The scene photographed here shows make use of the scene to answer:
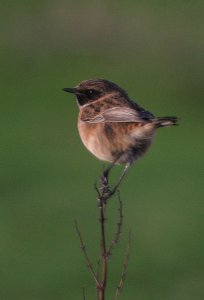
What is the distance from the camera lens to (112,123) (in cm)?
945

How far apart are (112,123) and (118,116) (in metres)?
0.12

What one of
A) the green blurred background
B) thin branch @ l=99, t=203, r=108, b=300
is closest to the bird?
thin branch @ l=99, t=203, r=108, b=300

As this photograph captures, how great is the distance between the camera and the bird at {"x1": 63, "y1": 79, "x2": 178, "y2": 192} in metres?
9.21

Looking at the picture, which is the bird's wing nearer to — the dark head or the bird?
the bird

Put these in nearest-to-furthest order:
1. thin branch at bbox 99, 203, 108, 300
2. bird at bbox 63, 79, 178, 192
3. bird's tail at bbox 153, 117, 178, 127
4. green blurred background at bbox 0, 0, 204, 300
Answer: thin branch at bbox 99, 203, 108, 300 < bird's tail at bbox 153, 117, 178, 127 < bird at bbox 63, 79, 178, 192 < green blurred background at bbox 0, 0, 204, 300

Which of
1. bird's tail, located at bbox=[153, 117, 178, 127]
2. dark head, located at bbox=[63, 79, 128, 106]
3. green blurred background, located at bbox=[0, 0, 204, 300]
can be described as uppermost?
dark head, located at bbox=[63, 79, 128, 106]

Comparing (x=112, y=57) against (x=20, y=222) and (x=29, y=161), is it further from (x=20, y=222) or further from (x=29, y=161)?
(x=20, y=222)

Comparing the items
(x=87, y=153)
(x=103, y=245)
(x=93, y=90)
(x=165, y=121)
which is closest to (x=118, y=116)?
(x=93, y=90)

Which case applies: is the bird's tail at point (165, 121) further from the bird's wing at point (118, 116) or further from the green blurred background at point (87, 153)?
the green blurred background at point (87, 153)

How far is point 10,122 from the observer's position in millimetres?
28328

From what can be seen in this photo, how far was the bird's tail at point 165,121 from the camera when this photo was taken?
8711 mm

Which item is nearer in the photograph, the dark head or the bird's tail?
the bird's tail

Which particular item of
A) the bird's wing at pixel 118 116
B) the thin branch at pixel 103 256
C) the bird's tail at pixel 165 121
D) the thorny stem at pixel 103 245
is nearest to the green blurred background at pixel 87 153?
the bird's wing at pixel 118 116

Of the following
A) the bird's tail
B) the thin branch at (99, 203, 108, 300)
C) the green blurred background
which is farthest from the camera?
the green blurred background
